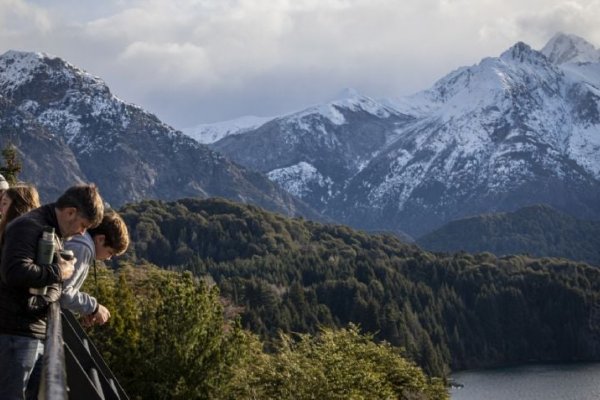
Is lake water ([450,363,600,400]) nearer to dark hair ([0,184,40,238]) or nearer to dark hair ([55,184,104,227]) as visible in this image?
dark hair ([0,184,40,238])

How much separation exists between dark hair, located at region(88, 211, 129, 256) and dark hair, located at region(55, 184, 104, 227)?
1235mm

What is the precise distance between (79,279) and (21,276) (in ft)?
6.25

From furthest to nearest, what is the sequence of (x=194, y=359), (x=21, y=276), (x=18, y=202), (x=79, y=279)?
(x=194, y=359)
(x=79, y=279)
(x=18, y=202)
(x=21, y=276)

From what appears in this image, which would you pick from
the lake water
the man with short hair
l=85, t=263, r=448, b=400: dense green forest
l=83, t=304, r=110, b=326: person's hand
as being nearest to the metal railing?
the man with short hair

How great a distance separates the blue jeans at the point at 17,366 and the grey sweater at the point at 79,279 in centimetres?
122

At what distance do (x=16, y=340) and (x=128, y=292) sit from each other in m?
37.9

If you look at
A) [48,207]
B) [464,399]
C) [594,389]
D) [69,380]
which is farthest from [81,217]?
[594,389]

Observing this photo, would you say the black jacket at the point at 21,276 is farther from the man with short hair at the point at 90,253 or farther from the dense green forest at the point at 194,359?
the dense green forest at the point at 194,359

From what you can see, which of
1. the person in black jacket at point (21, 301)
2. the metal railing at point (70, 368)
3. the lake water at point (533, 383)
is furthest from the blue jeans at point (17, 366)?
the lake water at point (533, 383)

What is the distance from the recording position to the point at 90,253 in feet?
29.3

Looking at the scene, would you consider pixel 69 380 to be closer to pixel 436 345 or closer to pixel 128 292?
pixel 128 292

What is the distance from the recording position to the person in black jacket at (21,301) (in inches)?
274

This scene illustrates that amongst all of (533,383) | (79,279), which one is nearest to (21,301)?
(79,279)

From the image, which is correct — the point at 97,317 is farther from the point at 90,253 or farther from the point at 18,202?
the point at 18,202
